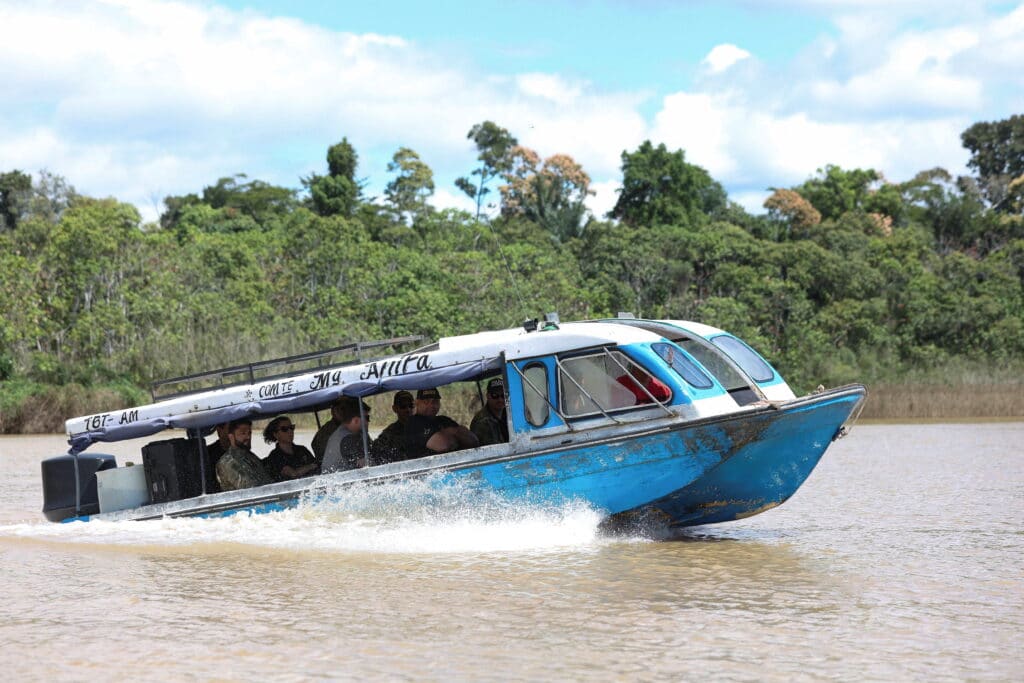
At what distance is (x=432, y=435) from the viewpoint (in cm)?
1301

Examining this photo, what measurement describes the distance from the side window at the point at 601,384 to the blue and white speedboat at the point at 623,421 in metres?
0.01

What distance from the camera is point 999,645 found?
870cm

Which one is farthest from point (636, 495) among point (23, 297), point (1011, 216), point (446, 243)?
point (1011, 216)

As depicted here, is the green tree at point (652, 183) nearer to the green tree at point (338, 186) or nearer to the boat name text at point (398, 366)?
the green tree at point (338, 186)

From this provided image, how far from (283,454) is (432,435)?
202 centimetres

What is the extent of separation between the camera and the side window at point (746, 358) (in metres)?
12.9

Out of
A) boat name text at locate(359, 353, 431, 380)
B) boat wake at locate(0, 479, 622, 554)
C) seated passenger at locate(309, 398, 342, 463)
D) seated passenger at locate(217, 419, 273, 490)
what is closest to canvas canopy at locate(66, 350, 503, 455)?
boat name text at locate(359, 353, 431, 380)

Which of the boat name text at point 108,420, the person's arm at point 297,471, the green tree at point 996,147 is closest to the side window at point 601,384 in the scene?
the person's arm at point 297,471

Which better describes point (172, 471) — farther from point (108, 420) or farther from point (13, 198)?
point (13, 198)

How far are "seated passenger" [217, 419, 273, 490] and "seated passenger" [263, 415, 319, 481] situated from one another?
0.35ft

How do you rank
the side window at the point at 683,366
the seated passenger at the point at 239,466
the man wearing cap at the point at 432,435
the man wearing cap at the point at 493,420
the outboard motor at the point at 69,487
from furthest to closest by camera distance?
the outboard motor at the point at 69,487 < the seated passenger at the point at 239,466 < the man wearing cap at the point at 493,420 < the man wearing cap at the point at 432,435 < the side window at the point at 683,366

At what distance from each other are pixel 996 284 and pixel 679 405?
44.9 meters

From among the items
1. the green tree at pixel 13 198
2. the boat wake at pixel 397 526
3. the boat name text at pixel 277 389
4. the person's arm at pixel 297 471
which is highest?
the green tree at pixel 13 198

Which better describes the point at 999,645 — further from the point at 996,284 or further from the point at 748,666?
the point at 996,284
